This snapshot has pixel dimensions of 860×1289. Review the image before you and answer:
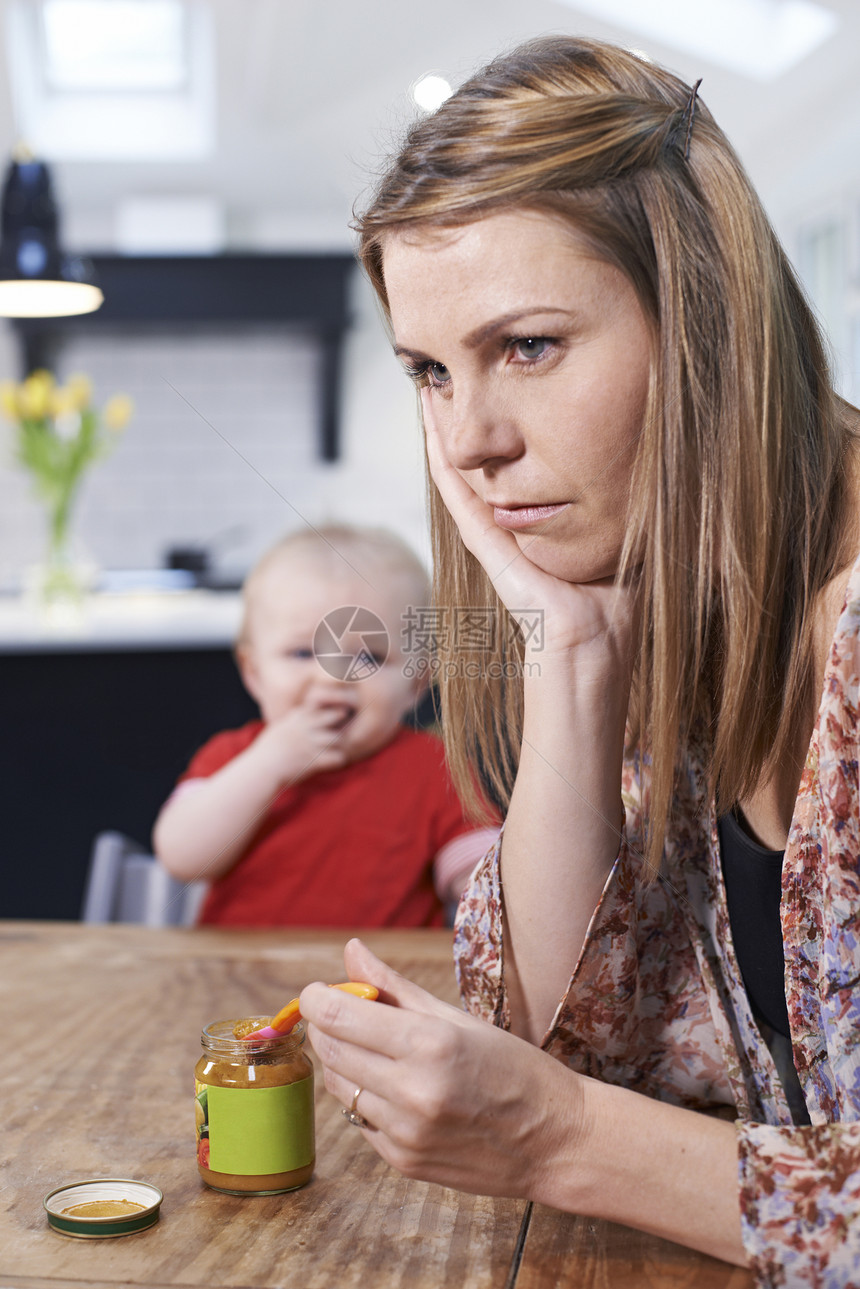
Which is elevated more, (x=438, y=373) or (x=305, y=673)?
(x=438, y=373)

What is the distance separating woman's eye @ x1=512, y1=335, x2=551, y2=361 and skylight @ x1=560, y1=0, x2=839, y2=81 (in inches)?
131

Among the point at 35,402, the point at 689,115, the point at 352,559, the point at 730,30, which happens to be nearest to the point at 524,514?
the point at 689,115

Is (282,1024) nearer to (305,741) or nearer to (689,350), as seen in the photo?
(689,350)

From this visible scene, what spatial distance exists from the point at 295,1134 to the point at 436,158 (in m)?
0.56

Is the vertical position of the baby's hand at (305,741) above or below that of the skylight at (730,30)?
below

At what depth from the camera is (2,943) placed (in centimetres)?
118

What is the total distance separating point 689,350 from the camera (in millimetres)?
673

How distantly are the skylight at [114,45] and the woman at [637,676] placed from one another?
4.27 m

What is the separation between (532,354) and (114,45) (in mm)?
4595

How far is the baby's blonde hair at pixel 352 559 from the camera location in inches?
45.5

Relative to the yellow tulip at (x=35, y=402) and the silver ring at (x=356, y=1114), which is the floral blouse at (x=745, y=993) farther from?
the yellow tulip at (x=35, y=402)

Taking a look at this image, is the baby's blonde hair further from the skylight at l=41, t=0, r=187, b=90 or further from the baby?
the skylight at l=41, t=0, r=187, b=90

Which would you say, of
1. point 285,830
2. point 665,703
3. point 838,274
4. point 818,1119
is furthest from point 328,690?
point 838,274

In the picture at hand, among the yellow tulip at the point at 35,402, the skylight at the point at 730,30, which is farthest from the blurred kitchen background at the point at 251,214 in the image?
the yellow tulip at the point at 35,402
